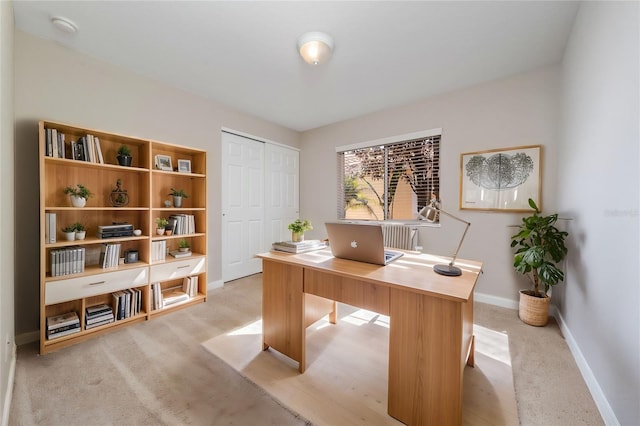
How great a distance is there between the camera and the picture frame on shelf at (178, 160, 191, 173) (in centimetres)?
279

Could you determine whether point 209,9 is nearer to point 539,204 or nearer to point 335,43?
point 335,43

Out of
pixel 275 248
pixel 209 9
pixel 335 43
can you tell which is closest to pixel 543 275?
pixel 275 248

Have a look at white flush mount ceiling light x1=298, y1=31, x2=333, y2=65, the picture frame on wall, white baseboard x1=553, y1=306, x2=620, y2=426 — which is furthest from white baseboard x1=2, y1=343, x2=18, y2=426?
the picture frame on wall

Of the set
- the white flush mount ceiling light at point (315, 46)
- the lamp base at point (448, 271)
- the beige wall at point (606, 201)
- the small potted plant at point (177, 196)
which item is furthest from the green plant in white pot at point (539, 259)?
the small potted plant at point (177, 196)

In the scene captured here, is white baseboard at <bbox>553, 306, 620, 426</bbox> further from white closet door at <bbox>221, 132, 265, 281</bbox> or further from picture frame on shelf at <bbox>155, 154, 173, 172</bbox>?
picture frame on shelf at <bbox>155, 154, 173, 172</bbox>

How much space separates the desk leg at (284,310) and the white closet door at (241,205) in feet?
6.09

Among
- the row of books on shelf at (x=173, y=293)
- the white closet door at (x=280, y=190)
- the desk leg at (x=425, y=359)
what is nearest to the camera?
the desk leg at (x=425, y=359)

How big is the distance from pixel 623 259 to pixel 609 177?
47cm

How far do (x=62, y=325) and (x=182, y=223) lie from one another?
1.23 metres

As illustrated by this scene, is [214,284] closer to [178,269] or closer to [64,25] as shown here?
[178,269]

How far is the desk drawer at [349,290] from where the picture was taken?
4.29ft

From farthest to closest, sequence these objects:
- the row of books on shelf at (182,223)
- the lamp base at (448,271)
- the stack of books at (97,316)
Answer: the row of books on shelf at (182,223) < the stack of books at (97,316) < the lamp base at (448,271)

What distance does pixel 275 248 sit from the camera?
6.32 ft

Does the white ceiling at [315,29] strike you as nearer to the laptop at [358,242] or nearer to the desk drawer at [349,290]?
the laptop at [358,242]
